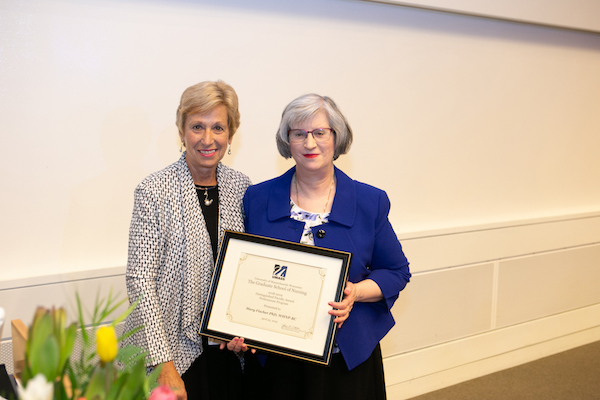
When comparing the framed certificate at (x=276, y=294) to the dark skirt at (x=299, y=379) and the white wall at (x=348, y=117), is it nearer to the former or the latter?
the dark skirt at (x=299, y=379)

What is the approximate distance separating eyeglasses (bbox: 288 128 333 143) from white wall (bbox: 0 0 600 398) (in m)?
0.95

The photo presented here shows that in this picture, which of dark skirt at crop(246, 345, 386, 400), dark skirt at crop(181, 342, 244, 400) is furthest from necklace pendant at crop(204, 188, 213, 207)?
dark skirt at crop(246, 345, 386, 400)

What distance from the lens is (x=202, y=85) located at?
171 cm

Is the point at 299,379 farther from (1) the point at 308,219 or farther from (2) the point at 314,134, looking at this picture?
(2) the point at 314,134

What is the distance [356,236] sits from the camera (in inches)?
71.8

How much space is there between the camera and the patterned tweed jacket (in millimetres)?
1590

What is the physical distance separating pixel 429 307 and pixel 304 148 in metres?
2.05

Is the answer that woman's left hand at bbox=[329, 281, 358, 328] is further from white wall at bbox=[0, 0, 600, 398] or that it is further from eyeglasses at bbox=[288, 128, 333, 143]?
white wall at bbox=[0, 0, 600, 398]

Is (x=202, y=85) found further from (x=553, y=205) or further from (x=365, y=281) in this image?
(x=553, y=205)

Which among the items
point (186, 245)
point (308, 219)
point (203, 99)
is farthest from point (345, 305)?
point (203, 99)

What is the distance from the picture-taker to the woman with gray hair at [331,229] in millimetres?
1783

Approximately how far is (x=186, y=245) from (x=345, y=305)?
1.86 feet

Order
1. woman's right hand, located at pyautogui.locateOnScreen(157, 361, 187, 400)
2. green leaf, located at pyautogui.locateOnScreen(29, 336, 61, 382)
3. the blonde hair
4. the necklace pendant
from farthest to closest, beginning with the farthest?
the necklace pendant
the blonde hair
woman's right hand, located at pyautogui.locateOnScreen(157, 361, 187, 400)
green leaf, located at pyautogui.locateOnScreen(29, 336, 61, 382)

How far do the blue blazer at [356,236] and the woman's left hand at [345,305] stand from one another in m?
0.11
